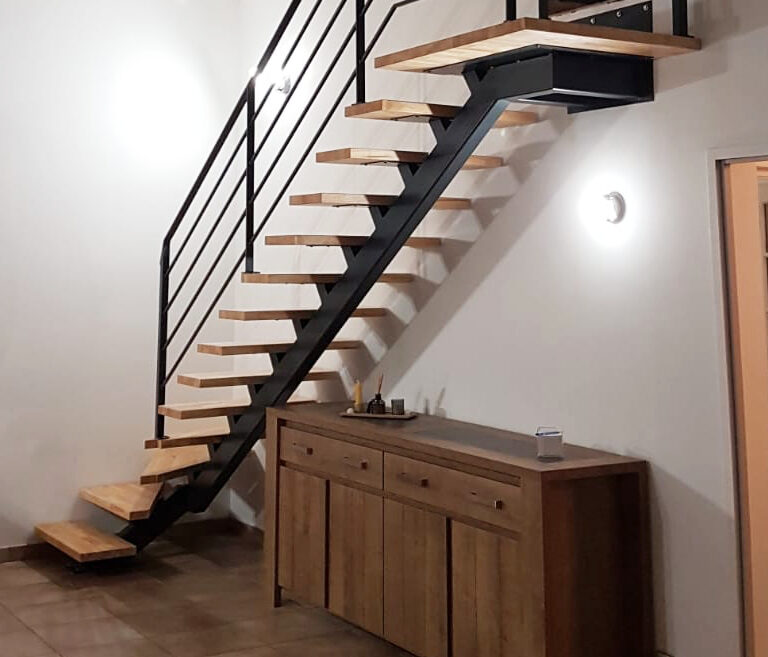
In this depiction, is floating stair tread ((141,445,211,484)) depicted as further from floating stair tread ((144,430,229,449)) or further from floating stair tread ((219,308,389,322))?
floating stair tread ((219,308,389,322))

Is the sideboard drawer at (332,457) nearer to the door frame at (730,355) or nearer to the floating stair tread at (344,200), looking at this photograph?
the floating stair tread at (344,200)

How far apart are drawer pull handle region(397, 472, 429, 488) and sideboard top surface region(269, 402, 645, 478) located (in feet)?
0.33

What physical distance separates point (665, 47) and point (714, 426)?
124 cm

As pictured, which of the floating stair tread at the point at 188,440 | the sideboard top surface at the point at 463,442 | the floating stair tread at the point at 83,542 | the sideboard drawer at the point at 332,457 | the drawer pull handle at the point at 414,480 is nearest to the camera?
the sideboard top surface at the point at 463,442

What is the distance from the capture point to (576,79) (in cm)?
352

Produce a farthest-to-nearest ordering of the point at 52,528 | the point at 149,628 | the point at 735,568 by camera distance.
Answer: the point at 52,528 < the point at 149,628 < the point at 735,568

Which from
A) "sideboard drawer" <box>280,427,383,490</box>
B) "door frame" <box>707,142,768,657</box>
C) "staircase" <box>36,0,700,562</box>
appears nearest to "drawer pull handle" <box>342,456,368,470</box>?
"sideboard drawer" <box>280,427,383,490</box>

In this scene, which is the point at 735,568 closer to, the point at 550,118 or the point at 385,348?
the point at 550,118

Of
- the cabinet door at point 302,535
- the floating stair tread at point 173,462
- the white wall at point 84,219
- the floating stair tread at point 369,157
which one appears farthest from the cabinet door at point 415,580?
the white wall at point 84,219

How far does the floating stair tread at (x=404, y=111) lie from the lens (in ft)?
12.4

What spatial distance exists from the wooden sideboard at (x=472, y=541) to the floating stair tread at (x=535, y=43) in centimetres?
135

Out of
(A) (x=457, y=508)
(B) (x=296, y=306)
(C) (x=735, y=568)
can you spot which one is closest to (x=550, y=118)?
(A) (x=457, y=508)

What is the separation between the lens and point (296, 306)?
5875 millimetres

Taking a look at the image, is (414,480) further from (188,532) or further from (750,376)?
(188,532)
